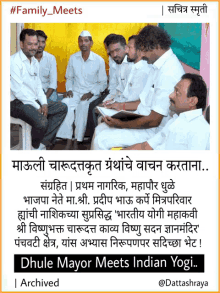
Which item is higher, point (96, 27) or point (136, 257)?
point (96, 27)

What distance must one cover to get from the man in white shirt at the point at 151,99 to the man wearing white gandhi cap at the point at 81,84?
136 centimetres

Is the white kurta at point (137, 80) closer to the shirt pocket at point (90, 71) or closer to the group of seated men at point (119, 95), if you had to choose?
the group of seated men at point (119, 95)

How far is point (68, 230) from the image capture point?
2572 millimetres

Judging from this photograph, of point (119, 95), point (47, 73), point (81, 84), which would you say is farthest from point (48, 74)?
point (119, 95)

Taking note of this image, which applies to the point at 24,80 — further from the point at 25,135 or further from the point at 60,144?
the point at 60,144

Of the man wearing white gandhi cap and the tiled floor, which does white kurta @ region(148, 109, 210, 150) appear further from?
the man wearing white gandhi cap

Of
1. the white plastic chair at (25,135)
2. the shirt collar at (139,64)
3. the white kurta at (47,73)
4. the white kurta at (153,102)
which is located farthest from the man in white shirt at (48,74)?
the white kurta at (153,102)

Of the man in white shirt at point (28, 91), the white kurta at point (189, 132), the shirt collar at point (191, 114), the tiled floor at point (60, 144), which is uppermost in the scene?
the man in white shirt at point (28, 91)

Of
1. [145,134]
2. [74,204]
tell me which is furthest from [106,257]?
[145,134]

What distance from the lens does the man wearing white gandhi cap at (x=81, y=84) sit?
4.35 metres

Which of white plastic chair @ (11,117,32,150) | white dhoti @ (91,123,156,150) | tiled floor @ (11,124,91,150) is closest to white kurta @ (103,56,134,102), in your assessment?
tiled floor @ (11,124,91,150)

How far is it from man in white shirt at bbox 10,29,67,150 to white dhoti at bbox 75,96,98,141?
626 millimetres

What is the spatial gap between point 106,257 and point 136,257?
0.19m

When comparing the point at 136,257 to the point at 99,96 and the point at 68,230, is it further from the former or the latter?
the point at 99,96
